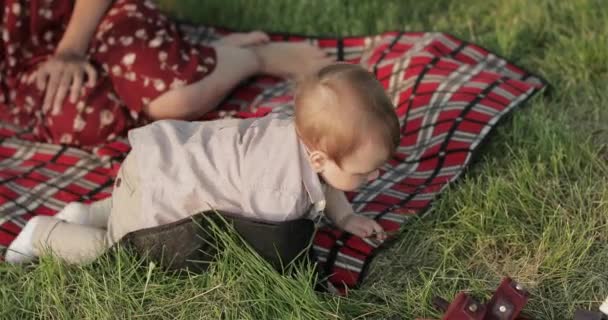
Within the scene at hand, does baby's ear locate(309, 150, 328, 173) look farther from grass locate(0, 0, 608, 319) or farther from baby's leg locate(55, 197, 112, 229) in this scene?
baby's leg locate(55, 197, 112, 229)

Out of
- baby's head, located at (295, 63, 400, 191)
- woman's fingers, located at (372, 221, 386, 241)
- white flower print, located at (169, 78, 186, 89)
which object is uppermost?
baby's head, located at (295, 63, 400, 191)

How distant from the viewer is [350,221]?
6.50 ft

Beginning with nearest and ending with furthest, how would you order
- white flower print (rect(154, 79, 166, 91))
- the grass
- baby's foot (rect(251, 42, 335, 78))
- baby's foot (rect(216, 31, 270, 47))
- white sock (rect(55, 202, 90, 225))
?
the grass
white sock (rect(55, 202, 90, 225))
white flower print (rect(154, 79, 166, 91))
baby's foot (rect(251, 42, 335, 78))
baby's foot (rect(216, 31, 270, 47))

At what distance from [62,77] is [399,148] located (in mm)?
1023

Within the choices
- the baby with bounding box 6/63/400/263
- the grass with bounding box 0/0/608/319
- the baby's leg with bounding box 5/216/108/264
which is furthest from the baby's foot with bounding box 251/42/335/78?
the baby's leg with bounding box 5/216/108/264

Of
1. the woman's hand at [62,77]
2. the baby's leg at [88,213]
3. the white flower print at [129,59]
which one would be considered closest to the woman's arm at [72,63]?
the woman's hand at [62,77]

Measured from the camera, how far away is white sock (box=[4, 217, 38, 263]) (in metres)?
1.98

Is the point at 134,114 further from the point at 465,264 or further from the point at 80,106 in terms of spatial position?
the point at 465,264

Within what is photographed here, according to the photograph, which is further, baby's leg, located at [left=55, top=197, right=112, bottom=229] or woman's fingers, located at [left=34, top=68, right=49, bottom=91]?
woman's fingers, located at [left=34, top=68, right=49, bottom=91]

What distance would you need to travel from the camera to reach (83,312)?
179 centimetres

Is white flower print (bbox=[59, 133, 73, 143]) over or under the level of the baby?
under

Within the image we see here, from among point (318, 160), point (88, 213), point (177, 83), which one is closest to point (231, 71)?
point (177, 83)

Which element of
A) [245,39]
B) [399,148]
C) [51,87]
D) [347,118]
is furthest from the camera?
[245,39]

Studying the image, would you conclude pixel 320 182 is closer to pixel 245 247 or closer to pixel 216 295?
pixel 245 247
